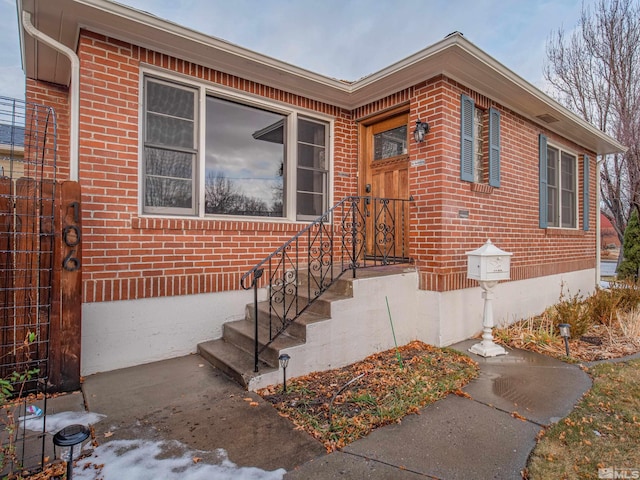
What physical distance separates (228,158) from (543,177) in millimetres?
5479

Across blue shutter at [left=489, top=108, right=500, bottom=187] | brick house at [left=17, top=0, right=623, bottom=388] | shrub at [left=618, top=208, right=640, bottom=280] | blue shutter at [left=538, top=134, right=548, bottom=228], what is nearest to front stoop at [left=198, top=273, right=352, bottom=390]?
brick house at [left=17, top=0, right=623, bottom=388]

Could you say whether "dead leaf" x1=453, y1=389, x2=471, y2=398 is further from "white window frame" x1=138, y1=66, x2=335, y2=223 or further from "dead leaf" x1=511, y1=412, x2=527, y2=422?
"white window frame" x1=138, y1=66, x2=335, y2=223

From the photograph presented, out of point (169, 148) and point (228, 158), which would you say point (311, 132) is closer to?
point (228, 158)

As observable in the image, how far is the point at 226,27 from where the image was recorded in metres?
9.90

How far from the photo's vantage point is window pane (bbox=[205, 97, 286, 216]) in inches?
171

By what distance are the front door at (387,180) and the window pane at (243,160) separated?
1.39m

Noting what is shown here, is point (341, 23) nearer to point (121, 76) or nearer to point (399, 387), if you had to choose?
point (121, 76)

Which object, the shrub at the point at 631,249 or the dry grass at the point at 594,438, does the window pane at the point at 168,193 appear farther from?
the shrub at the point at 631,249

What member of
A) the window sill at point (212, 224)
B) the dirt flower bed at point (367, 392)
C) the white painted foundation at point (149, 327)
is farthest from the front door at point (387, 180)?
the white painted foundation at point (149, 327)

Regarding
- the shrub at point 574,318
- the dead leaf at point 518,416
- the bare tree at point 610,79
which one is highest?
the bare tree at point 610,79

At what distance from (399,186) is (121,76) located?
143 inches

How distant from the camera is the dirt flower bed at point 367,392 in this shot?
2.53 meters

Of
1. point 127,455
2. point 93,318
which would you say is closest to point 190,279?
point 93,318

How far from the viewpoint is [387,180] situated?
5215 mm
